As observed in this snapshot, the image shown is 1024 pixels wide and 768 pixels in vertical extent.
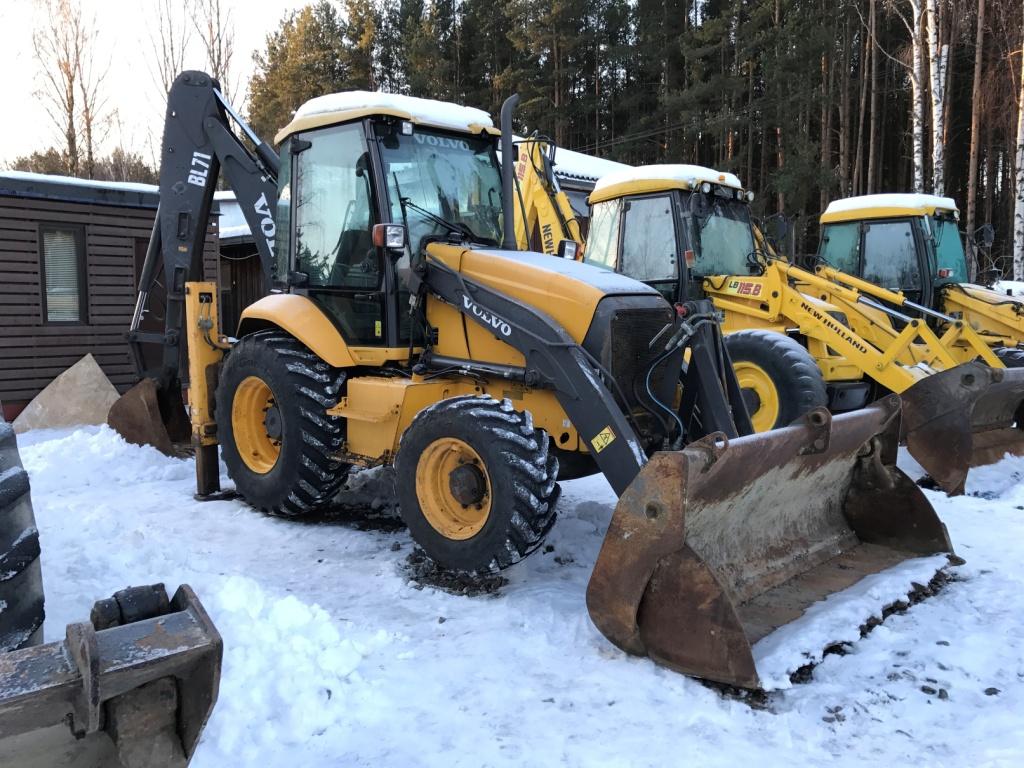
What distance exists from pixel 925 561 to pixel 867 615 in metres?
0.98

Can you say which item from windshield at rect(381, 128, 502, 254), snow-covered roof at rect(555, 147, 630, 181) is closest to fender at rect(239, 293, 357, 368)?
windshield at rect(381, 128, 502, 254)

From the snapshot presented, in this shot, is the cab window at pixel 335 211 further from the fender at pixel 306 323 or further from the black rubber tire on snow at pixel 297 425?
the black rubber tire on snow at pixel 297 425

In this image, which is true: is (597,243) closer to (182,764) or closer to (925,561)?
(925,561)

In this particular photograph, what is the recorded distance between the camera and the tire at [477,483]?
4094 mm

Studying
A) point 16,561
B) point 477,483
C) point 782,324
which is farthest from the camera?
point 782,324

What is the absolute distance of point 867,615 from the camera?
12.7 feet

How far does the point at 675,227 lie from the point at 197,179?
4.53 meters

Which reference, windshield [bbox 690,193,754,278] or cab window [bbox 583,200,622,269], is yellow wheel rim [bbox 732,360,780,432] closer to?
windshield [bbox 690,193,754,278]

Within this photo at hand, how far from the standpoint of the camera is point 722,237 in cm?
852

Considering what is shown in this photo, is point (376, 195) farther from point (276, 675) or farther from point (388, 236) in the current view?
point (276, 675)

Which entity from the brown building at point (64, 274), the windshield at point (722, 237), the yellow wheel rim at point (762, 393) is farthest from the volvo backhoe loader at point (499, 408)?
the brown building at point (64, 274)

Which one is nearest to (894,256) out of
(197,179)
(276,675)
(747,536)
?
(747,536)

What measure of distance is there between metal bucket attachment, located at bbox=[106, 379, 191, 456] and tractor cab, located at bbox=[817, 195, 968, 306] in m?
7.61

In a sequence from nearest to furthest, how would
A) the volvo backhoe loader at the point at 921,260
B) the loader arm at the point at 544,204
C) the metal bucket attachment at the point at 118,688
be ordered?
the metal bucket attachment at the point at 118,688, the loader arm at the point at 544,204, the volvo backhoe loader at the point at 921,260
